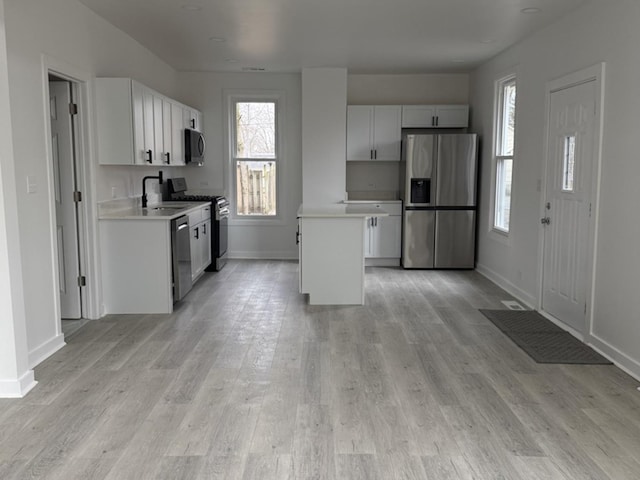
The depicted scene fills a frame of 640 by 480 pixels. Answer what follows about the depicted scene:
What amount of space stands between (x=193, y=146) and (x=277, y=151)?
1384 mm

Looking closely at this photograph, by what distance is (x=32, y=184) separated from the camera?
→ 3.82 m

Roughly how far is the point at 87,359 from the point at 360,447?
2.19 m

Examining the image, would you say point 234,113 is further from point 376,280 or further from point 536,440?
point 536,440

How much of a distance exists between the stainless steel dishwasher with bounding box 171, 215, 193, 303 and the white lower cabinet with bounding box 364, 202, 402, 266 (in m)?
2.71

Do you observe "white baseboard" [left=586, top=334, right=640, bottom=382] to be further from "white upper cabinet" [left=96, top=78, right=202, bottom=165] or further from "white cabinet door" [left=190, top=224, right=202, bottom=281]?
"white upper cabinet" [left=96, top=78, right=202, bottom=165]

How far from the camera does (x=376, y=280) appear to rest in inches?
266

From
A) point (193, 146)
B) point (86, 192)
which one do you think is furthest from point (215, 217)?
point (86, 192)

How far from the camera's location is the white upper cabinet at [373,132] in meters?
7.65

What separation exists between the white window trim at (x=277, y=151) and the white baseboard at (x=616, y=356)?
4896 mm

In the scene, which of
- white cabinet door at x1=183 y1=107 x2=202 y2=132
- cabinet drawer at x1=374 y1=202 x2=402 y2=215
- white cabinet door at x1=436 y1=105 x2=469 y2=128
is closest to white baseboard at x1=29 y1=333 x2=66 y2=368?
white cabinet door at x1=183 y1=107 x2=202 y2=132

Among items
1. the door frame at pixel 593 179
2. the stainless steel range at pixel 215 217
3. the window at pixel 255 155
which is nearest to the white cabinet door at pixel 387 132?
the window at pixel 255 155

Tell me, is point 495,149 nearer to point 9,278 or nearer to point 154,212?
point 154,212

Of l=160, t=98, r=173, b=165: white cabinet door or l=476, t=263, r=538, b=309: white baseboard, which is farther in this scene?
l=160, t=98, r=173, b=165: white cabinet door

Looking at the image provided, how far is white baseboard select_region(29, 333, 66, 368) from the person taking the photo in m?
3.78
